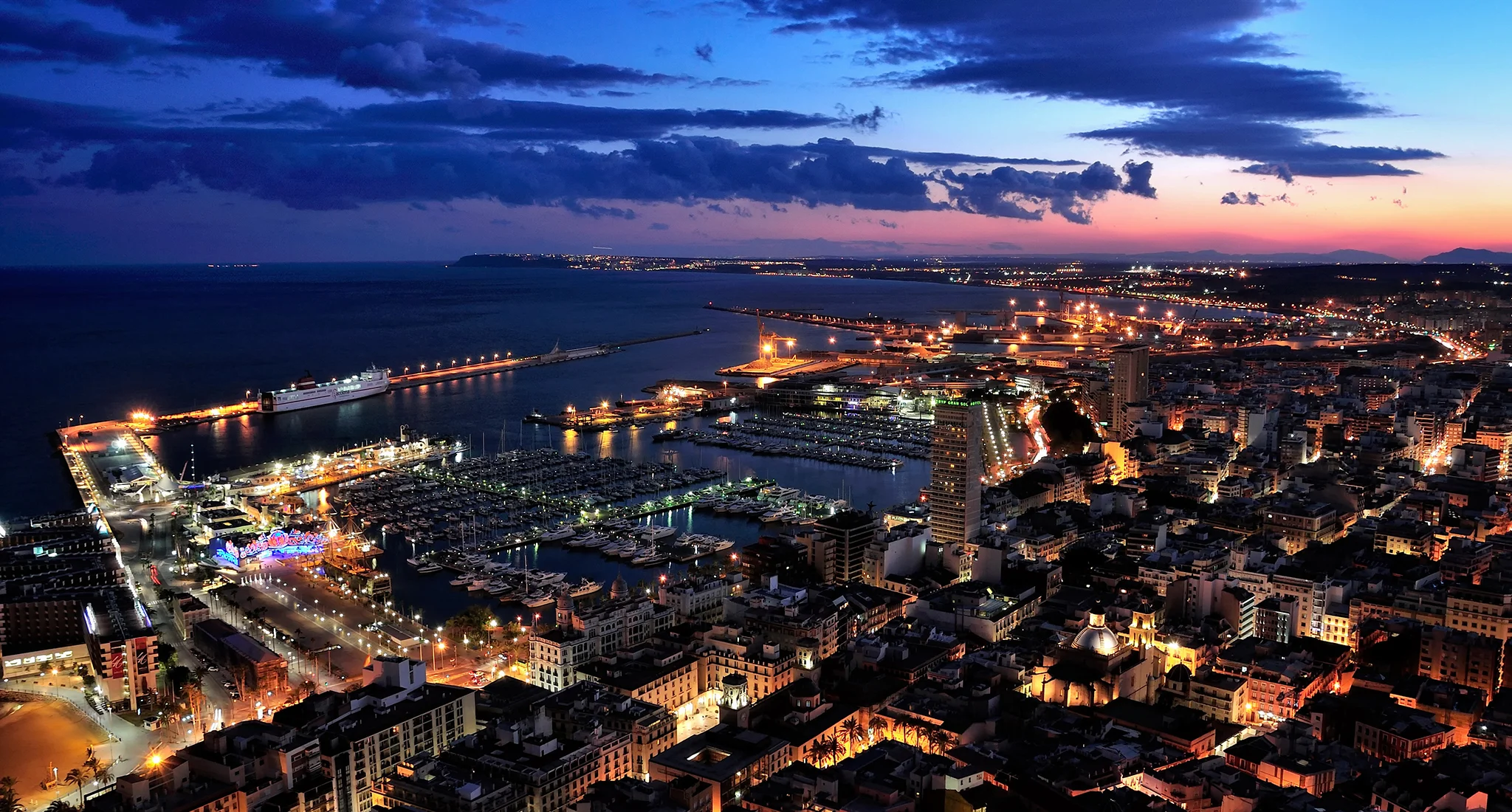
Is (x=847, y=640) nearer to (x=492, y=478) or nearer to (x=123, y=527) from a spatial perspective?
(x=492, y=478)

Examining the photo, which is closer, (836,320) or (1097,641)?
(1097,641)

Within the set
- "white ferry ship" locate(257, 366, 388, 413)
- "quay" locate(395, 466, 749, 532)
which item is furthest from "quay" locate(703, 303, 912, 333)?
"quay" locate(395, 466, 749, 532)

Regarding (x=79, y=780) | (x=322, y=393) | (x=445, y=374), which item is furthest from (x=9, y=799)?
(x=445, y=374)

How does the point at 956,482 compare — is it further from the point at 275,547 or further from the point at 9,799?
the point at 9,799

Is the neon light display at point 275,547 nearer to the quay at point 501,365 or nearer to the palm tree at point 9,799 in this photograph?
the palm tree at point 9,799

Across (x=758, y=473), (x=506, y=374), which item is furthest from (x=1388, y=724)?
(x=506, y=374)

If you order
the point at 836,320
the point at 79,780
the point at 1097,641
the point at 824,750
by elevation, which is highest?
the point at 836,320

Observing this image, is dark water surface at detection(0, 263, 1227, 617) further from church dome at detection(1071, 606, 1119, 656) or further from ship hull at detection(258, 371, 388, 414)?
church dome at detection(1071, 606, 1119, 656)

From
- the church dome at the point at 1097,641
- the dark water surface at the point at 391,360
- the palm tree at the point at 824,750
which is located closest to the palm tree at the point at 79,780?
A: the dark water surface at the point at 391,360
